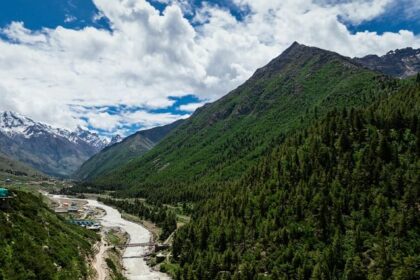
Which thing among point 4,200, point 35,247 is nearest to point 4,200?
point 4,200

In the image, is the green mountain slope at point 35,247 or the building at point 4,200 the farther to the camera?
the building at point 4,200

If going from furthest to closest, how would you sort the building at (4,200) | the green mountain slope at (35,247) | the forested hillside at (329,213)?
1. the forested hillside at (329,213)
2. the building at (4,200)
3. the green mountain slope at (35,247)

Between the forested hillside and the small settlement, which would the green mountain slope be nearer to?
the small settlement

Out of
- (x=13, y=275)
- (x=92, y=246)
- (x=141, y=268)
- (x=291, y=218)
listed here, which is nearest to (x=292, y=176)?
(x=291, y=218)

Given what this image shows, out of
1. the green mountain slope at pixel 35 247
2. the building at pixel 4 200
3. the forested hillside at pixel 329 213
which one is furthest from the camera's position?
the forested hillside at pixel 329 213

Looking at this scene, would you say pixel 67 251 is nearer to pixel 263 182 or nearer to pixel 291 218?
pixel 291 218

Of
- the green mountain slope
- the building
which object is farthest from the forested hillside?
the building

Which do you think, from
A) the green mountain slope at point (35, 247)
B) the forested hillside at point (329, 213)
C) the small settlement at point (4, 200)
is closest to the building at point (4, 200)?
the small settlement at point (4, 200)

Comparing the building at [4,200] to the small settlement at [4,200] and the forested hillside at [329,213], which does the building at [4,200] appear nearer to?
the small settlement at [4,200]
